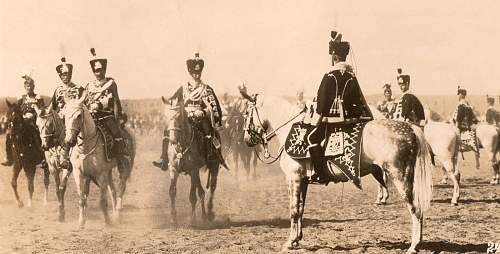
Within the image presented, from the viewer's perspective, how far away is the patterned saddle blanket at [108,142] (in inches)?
464

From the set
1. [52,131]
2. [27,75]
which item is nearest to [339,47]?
[52,131]

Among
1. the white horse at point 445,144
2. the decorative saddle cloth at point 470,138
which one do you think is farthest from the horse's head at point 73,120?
the decorative saddle cloth at point 470,138

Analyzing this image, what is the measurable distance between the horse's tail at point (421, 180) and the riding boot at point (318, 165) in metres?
1.37

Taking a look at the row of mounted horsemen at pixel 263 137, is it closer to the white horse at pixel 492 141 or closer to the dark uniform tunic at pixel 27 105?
the dark uniform tunic at pixel 27 105

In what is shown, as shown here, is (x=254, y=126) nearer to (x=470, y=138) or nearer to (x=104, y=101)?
A: (x=104, y=101)

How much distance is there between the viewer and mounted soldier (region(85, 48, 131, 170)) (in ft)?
40.0

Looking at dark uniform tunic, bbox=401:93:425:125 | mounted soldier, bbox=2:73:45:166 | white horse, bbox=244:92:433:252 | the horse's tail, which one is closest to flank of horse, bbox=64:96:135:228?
mounted soldier, bbox=2:73:45:166

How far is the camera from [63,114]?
437 inches

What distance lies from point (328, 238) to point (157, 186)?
10.1 m

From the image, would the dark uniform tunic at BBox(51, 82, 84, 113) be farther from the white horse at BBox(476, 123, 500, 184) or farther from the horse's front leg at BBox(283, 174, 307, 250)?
the white horse at BBox(476, 123, 500, 184)

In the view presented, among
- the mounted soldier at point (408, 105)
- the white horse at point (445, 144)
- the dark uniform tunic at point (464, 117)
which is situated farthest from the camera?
the dark uniform tunic at point (464, 117)

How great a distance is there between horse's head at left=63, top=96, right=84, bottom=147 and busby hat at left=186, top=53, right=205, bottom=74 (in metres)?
2.40

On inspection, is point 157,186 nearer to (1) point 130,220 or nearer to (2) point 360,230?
(1) point 130,220

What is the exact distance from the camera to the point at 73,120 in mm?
10859
